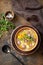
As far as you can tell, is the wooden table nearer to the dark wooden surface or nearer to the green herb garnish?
the dark wooden surface

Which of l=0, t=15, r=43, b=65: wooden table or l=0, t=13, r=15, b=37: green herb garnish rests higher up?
l=0, t=13, r=15, b=37: green herb garnish

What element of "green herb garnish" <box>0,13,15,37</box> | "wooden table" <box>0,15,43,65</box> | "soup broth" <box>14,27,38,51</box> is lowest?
"wooden table" <box>0,15,43,65</box>

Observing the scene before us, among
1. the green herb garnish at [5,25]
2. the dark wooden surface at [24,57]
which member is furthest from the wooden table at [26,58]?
the green herb garnish at [5,25]

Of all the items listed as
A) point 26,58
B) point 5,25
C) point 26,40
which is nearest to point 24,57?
point 26,58

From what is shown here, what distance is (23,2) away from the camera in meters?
2.71

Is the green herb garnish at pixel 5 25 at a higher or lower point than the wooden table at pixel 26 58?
higher

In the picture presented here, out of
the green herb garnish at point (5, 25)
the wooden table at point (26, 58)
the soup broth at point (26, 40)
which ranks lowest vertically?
the wooden table at point (26, 58)

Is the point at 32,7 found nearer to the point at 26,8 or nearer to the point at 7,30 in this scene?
the point at 26,8

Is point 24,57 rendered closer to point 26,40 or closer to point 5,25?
point 26,40

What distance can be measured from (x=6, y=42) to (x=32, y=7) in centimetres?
37

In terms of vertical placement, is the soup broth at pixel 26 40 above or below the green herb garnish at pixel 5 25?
below

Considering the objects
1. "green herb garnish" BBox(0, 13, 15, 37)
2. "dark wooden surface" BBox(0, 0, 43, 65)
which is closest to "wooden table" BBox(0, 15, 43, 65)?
"dark wooden surface" BBox(0, 0, 43, 65)

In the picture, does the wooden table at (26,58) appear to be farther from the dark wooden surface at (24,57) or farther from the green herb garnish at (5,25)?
the green herb garnish at (5,25)

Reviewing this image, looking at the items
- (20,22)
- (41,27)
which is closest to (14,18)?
(20,22)
